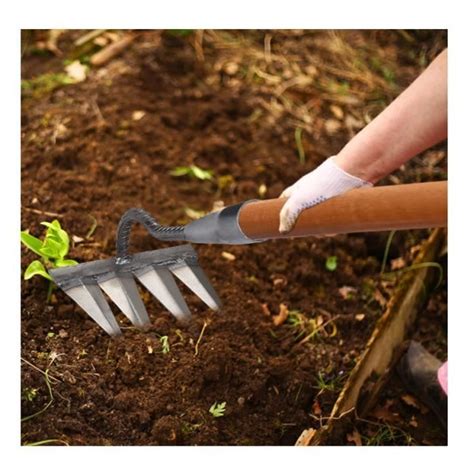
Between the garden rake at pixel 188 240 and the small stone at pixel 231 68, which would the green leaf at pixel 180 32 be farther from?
the garden rake at pixel 188 240

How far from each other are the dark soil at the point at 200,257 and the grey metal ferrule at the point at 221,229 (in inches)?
10.5

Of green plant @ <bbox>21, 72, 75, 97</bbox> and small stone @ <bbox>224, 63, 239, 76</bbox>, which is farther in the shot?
small stone @ <bbox>224, 63, 239, 76</bbox>

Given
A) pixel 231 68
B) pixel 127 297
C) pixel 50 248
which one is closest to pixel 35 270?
→ pixel 50 248

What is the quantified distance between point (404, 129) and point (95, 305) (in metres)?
0.78

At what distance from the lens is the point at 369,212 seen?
1.48 meters

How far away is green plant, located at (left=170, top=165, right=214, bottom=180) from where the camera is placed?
229 cm

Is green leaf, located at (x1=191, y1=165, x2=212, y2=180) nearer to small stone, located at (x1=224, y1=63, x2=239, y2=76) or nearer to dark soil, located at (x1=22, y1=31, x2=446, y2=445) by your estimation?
dark soil, located at (x1=22, y1=31, x2=446, y2=445)

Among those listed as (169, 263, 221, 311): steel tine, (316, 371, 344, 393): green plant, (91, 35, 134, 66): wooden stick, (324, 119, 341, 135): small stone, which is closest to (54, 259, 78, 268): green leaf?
(169, 263, 221, 311): steel tine

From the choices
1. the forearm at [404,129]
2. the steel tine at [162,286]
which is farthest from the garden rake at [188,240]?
the forearm at [404,129]

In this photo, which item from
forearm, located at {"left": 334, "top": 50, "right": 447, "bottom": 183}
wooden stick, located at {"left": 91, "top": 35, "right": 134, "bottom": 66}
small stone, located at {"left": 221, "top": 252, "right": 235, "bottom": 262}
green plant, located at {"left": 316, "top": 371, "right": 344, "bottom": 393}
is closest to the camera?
forearm, located at {"left": 334, "top": 50, "right": 447, "bottom": 183}

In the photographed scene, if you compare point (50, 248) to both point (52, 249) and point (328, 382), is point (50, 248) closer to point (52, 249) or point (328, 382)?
point (52, 249)

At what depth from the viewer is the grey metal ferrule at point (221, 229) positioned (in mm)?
1638

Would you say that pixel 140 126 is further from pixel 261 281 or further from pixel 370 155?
pixel 370 155
